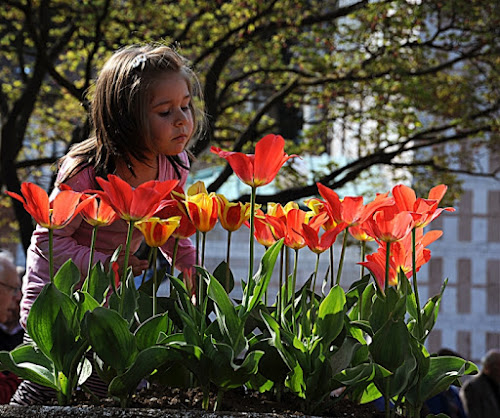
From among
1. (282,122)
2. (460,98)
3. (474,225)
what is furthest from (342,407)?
(474,225)

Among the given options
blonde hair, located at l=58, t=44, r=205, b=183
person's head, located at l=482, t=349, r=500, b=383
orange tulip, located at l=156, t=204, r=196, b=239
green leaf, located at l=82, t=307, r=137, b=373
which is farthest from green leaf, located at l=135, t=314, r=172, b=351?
person's head, located at l=482, t=349, r=500, b=383

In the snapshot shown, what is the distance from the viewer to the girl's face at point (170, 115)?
4.76 feet

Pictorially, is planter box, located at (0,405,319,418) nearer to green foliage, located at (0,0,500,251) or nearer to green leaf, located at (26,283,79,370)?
green leaf, located at (26,283,79,370)

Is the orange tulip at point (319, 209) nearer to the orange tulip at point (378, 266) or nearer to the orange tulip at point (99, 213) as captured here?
the orange tulip at point (378, 266)

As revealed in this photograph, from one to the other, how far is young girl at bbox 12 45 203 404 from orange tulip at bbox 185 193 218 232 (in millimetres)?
299

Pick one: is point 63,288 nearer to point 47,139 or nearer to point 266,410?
point 266,410

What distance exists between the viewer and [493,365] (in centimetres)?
594

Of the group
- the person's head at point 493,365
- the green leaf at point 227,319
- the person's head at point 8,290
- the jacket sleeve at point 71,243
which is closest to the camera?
the green leaf at point 227,319

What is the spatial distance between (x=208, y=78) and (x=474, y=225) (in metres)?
8.30

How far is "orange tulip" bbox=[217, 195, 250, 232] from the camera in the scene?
1.09m

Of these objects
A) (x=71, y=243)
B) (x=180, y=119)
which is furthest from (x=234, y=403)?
(x=180, y=119)

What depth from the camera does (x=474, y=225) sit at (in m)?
13.9

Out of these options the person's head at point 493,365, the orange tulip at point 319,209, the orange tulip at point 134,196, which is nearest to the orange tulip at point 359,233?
the orange tulip at point 319,209

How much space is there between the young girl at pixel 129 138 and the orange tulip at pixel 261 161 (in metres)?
0.39
